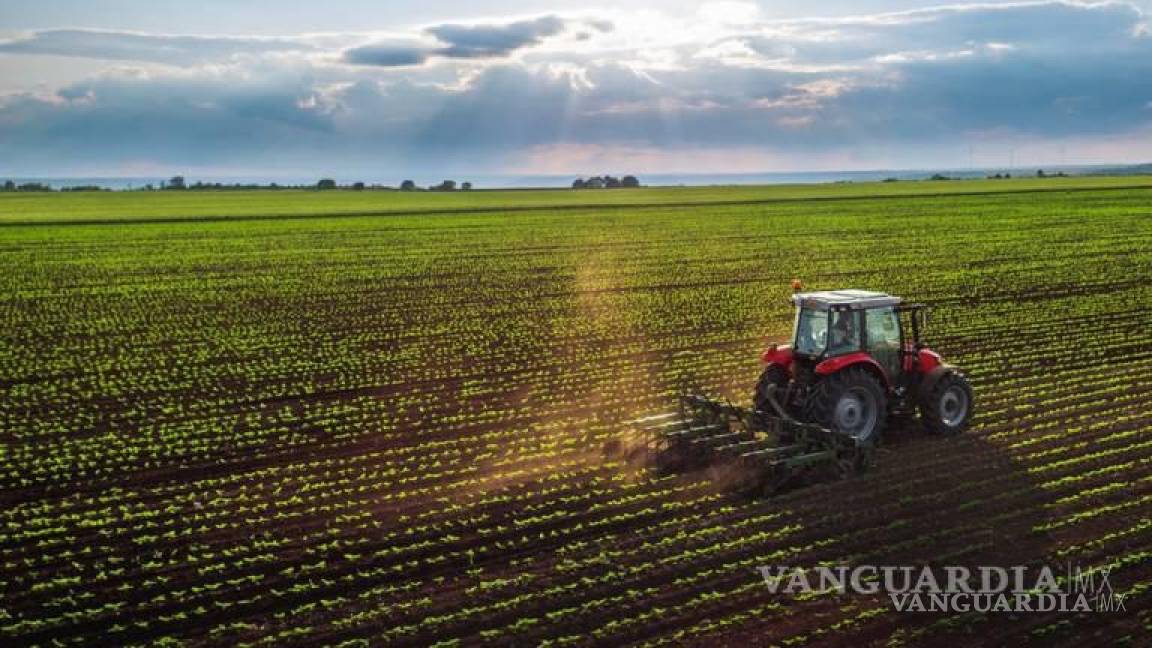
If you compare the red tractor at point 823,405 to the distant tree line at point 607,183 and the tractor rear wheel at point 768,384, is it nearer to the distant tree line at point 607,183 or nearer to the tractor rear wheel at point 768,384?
the tractor rear wheel at point 768,384

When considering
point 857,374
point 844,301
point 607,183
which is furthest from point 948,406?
point 607,183

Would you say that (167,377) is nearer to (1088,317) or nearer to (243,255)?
(1088,317)

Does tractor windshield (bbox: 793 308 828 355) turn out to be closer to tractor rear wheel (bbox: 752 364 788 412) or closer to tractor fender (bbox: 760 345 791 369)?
tractor fender (bbox: 760 345 791 369)

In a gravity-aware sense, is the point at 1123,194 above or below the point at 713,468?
above

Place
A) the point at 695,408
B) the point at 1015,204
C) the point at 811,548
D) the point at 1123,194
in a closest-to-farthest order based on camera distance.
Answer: the point at 811,548, the point at 695,408, the point at 1015,204, the point at 1123,194

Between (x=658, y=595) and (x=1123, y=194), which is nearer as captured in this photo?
(x=658, y=595)

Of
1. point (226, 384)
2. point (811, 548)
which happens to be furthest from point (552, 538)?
point (226, 384)
